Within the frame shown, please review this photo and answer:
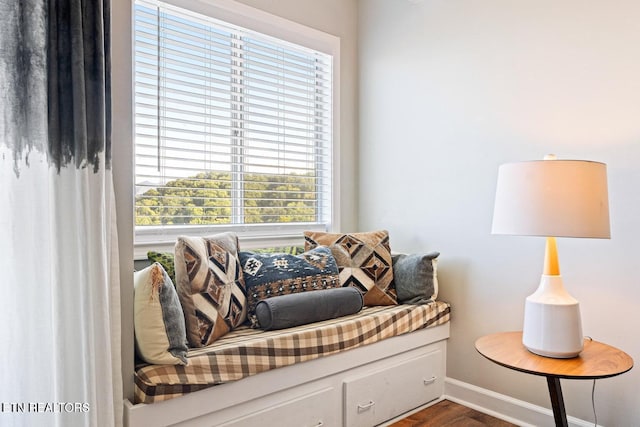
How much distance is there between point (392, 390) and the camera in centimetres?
239

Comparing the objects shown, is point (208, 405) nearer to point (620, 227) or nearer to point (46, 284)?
point (46, 284)

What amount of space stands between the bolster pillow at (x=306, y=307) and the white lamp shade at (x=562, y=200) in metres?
0.90

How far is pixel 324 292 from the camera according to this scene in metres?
2.28

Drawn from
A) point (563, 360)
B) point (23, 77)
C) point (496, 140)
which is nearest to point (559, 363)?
point (563, 360)

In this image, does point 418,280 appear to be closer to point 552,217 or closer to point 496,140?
point 496,140

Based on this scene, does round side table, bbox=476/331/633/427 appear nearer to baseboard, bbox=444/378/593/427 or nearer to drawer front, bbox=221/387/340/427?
baseboard, bbox=444/378/593/427

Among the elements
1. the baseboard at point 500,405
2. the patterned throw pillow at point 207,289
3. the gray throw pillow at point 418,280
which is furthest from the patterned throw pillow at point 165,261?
the baseboard at point 500,405

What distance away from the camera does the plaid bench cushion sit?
162cm

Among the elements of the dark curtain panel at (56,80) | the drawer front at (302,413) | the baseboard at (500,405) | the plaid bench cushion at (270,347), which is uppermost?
the dark curtain panel at (56,80)

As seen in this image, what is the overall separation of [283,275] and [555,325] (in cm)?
121

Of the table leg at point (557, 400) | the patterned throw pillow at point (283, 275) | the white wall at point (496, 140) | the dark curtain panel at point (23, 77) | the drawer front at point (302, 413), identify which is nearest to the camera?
the dark curtain panel at point (23, 77)

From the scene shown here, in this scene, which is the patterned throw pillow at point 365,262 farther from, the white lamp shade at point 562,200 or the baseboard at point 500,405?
the white lamp shade at point 562,200

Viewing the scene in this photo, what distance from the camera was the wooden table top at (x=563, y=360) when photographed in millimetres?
1633

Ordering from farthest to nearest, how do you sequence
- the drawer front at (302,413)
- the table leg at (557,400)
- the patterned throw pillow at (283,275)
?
the patterned throw pillow at (283,275) < the drawer front at (302,413) < the table leg at (557,400)
